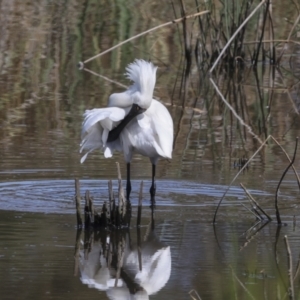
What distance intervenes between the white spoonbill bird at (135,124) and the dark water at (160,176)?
1.02 ft

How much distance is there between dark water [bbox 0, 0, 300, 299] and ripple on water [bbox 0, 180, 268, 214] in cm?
1

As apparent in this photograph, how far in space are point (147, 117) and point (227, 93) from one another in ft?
17.7

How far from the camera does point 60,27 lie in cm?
1928

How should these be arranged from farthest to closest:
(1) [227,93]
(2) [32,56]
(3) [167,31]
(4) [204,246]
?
(3) [167,31] < (2) [32,56] < (1) [227,93] < (4) [204,246]

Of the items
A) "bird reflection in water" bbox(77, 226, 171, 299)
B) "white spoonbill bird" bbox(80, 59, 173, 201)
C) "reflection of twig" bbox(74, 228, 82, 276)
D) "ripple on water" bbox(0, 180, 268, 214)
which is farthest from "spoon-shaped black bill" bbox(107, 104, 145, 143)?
"reflection of twig" bbox(74, 228, 82, 276)

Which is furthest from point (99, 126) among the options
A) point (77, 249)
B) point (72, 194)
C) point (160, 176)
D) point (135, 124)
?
point (77, 249)

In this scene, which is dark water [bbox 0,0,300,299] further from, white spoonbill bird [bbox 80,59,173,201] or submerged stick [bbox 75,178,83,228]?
white spoonbill bird [bbox 80,59,173,201]

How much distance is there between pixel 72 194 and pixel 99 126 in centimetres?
66

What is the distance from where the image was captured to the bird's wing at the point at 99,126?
8.08m

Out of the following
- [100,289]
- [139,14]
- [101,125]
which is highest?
[139,14]

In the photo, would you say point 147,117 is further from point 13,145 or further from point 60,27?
point 60,27

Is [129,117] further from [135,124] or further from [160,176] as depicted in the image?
[160,176]

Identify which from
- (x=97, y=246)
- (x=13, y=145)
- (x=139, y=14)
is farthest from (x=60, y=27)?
(x=97, y=246)

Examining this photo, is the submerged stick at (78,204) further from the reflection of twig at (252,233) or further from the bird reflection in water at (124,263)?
the reflection of twig at (252,233)
